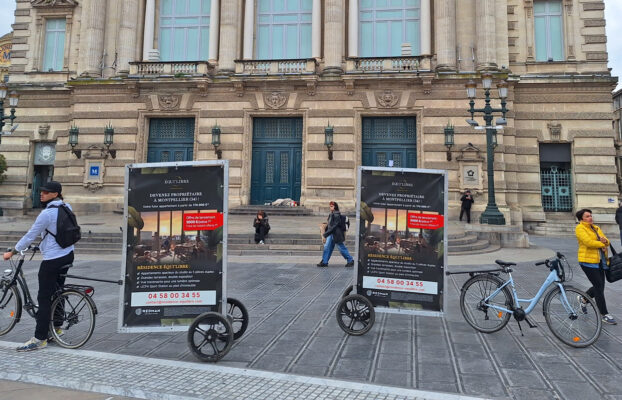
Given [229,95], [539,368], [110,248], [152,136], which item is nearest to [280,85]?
[229,95]

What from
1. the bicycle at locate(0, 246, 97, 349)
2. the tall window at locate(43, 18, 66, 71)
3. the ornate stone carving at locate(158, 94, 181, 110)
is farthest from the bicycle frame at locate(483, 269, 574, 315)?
the tall window at locate(43, 18, 66, 71)

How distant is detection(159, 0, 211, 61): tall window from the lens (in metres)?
22.9

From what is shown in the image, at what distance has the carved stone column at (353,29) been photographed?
69.1ft

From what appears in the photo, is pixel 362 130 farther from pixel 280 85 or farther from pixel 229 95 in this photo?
pixel 229 95

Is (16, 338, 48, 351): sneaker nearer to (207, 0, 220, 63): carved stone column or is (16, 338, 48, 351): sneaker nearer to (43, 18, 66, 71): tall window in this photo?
(207, 0, 220, 63): carved stone column

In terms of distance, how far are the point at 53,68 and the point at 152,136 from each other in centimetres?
916

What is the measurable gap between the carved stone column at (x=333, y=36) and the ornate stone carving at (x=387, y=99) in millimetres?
2696


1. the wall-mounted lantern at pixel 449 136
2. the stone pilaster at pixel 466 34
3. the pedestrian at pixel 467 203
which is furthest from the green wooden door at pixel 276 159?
the stone pilaster at pixel 466 34

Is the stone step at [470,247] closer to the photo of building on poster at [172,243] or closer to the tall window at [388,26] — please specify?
the photo of building on poster at [172,243]

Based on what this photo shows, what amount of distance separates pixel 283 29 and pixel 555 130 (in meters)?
17.2

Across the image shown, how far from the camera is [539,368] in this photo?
4031 millimetres

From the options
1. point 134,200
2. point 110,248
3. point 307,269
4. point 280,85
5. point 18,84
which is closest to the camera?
point 134,200

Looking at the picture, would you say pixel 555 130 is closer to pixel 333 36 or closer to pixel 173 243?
pixel 333 36

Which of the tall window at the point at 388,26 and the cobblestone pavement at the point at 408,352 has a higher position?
the tall window at the point at 388,26
